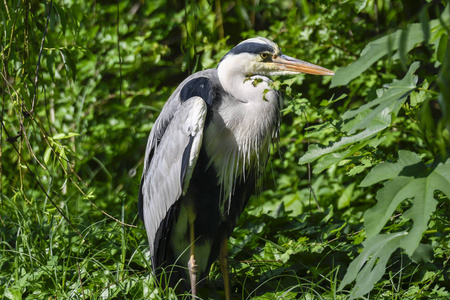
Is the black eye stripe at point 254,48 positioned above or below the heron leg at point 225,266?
above

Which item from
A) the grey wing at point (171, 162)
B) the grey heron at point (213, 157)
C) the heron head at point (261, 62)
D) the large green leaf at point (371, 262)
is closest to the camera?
the large green leaf at point (371, 262)

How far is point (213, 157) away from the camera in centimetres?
286

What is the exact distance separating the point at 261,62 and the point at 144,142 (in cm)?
227

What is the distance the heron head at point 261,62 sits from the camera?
2.93 meters

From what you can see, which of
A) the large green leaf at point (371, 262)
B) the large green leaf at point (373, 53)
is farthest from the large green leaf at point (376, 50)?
the large green leaf at point (371, 262)

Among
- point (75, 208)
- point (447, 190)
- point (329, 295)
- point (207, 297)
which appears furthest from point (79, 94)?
point (447, 190)

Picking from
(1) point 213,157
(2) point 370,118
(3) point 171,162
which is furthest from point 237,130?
(2) point 370,118

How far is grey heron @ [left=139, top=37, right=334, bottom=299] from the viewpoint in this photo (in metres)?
2.82

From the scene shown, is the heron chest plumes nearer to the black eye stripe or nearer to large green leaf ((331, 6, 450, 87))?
the black eye stripe

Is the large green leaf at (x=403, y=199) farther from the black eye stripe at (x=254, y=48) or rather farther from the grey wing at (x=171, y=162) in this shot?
the black eye stripe at (x=254, y=48)

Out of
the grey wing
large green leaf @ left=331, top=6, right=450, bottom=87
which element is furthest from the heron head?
large green leaf @ left=331, top=6, right=450, bottom=87

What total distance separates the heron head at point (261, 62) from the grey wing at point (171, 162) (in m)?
0.36

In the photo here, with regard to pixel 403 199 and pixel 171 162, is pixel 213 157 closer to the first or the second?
pixel 171 162

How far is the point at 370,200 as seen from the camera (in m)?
4.02
